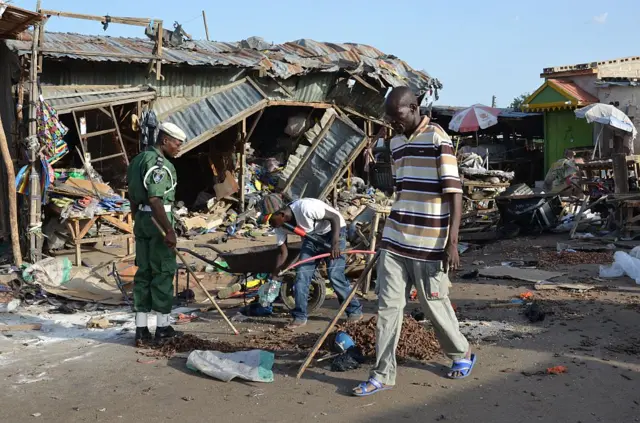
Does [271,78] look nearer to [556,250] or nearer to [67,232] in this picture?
[67,232]

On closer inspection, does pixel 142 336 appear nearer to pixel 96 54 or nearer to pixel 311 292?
pixel 311 292

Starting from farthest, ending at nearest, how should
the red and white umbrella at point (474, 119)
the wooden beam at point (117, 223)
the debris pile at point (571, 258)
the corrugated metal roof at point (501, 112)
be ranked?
the corrugated metal roof at point (501, 112), the red and white umbrella at point (474, 119), the wooden beam at point (117, 223), the debris pile at point (571, 258)

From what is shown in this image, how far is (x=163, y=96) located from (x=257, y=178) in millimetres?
4131

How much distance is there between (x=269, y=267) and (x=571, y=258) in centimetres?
545

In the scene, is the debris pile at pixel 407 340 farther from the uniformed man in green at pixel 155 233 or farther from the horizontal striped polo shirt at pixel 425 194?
the uniformed man in green at pixel 155 233

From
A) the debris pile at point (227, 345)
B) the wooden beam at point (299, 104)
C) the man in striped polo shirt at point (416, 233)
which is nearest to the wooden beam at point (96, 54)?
the wooden beam at point (299, 104)

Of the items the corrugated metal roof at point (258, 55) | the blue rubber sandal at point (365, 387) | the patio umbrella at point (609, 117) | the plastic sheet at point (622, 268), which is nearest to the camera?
the blue rubber sandal at point (365, 387)

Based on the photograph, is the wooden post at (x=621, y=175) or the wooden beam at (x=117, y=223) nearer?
the wooden beam at (x=117, y=223)

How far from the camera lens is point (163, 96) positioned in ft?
47.9

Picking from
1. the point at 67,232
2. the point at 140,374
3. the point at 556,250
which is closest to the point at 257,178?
the point at 67,232

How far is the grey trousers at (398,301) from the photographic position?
4.52 meters

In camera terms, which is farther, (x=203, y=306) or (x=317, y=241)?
(x=203, y=306)

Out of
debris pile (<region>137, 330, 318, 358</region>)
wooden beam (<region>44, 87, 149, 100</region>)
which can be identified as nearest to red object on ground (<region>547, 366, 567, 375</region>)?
debris pile (<region>137, 330, 318, 358</region>)

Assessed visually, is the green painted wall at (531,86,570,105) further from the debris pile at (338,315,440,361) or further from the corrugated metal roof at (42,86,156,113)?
the debris pile at (338,315,440,361)
